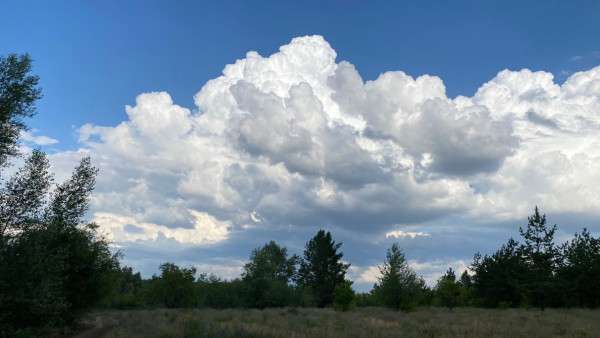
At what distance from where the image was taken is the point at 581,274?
2058 inches

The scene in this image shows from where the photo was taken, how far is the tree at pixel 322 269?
83500mm

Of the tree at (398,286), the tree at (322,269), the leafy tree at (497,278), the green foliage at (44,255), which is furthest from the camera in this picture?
the tree at (322,269)

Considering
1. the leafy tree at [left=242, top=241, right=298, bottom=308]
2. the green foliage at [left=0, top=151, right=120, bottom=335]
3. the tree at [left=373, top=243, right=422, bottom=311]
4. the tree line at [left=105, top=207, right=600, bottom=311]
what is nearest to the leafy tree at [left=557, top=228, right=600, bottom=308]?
the tree line at [left=105, top=207, right=600, bottom=311]

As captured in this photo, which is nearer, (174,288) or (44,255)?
(44,255)

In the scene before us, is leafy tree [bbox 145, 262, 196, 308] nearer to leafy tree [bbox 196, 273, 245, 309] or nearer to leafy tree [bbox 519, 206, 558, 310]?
leafy tree [bbox 196, 273, 245, 309]

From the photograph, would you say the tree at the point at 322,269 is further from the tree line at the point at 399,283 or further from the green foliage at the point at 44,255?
the green foliage at the point at 44,255

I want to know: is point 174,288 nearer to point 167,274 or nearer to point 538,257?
point 167,274

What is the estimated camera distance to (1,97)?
74.9ft

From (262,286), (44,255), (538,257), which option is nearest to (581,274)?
(538,257)

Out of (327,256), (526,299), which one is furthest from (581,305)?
(327,256)

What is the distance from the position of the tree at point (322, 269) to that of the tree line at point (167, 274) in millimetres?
206

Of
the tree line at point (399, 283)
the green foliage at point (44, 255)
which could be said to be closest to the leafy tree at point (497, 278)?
the tree line at point (399, 283)

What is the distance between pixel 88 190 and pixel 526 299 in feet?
180

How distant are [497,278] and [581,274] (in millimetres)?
14402
